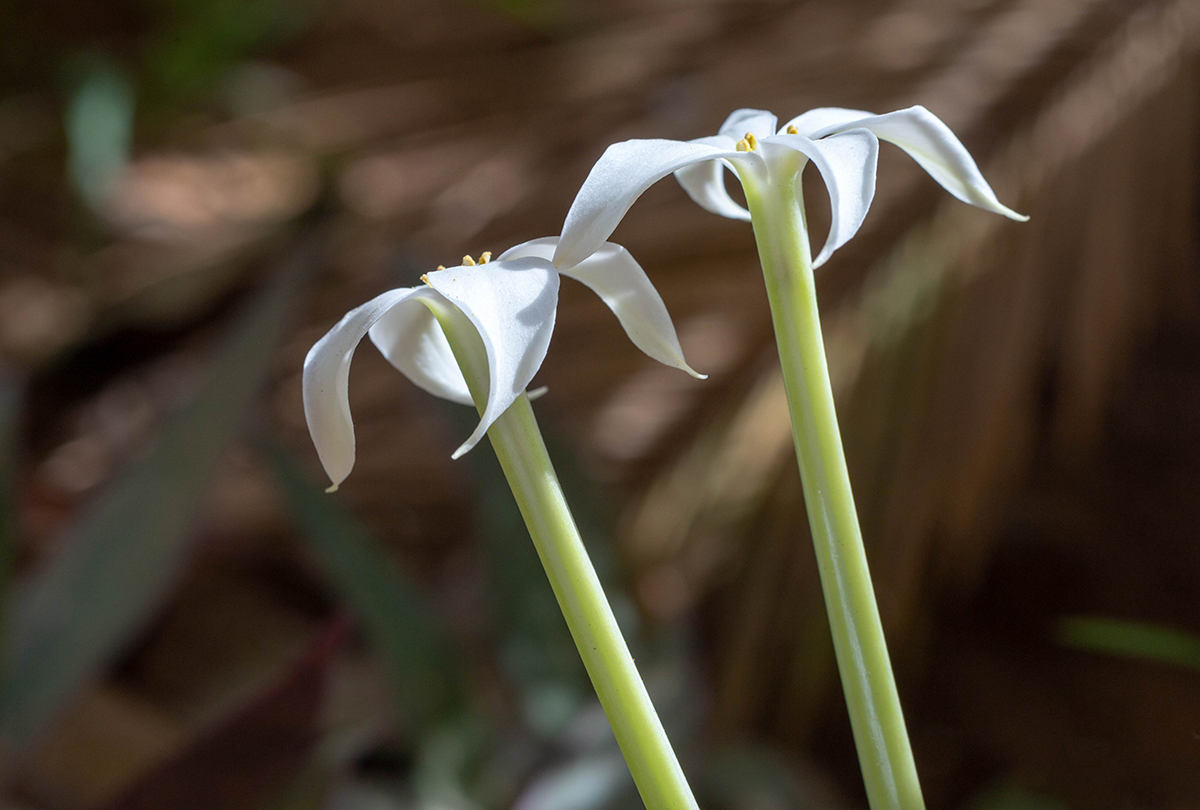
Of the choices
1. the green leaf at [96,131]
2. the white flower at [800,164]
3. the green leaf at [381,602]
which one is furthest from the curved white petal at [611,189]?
the green leaf at [96,131]

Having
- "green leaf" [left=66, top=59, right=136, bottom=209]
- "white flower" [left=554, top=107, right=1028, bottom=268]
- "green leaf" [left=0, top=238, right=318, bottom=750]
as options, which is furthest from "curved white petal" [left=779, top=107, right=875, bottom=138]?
"green leaf" [left=66, top=59, right=136, bottom=209]

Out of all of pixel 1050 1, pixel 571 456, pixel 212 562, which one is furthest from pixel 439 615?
pixel 1050 1

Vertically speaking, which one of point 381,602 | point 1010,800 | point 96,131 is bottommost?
point 1010,800

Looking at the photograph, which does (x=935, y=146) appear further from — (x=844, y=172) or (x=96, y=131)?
(x=96, y=131)

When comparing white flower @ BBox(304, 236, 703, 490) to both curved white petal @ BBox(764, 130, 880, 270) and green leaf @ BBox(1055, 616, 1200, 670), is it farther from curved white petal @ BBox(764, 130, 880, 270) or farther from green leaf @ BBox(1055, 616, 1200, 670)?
green leaf @ BBox(1055, 616, 1200, 670)

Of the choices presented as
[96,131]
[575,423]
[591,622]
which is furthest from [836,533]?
[96,131]

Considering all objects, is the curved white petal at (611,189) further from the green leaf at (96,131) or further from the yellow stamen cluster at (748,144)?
the green leaf at (96,131)

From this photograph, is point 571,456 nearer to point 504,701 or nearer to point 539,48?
point 504,701
